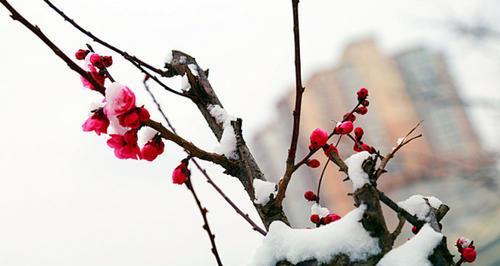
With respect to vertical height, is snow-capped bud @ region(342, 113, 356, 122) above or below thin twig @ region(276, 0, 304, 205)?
above

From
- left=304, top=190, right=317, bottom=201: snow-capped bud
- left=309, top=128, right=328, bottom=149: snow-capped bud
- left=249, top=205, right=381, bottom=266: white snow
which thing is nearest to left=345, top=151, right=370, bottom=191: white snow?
left=249, top=205, right=381, bottom=266: white snow

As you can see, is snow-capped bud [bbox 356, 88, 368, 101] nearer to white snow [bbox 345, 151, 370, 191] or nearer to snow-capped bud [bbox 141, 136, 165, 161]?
white snow [bbox 345, 151, 370, 191]

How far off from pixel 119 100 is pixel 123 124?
0.05 m

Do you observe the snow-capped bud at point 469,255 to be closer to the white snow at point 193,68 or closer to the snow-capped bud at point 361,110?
the snow-capped bud at point 361,110

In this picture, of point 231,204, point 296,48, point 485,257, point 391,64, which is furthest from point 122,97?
point 391,64

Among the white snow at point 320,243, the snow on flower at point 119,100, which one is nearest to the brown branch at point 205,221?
the white snow at point 320,243

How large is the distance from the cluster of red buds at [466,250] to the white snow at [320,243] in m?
0.43

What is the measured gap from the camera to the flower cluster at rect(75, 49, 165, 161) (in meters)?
0.93

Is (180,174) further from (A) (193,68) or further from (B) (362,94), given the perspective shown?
(B) (362,94)

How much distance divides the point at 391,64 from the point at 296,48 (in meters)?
32.5

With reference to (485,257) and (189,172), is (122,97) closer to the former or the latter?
(189,172)

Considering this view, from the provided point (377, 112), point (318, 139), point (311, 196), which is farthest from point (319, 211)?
point (377, 112)

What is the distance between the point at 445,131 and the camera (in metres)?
32.1

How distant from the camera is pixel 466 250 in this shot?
3.85 feet
